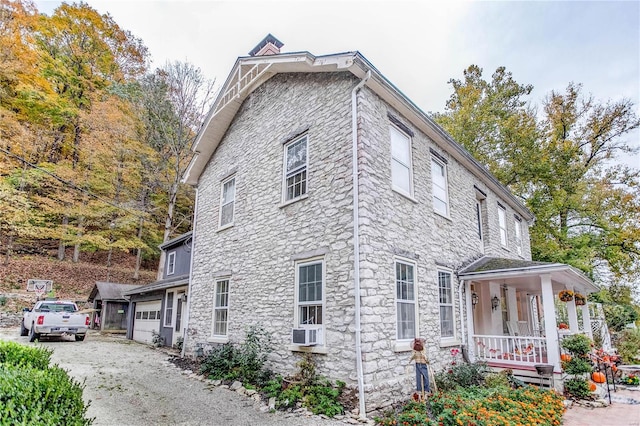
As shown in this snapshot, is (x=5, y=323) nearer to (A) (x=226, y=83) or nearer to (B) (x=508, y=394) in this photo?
(A) (x=226, y=83)

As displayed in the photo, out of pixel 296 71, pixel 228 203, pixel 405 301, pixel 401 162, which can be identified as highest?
pixel 296 71

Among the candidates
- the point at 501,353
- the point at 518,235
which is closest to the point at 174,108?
the point at 518,235

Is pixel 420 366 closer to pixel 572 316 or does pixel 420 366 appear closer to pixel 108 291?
pixel 572 316

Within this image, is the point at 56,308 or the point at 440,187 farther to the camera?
the point at 56,308

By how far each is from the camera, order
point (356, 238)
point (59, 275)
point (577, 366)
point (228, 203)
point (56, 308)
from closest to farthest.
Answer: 1. point (356, 238)
2. point (577, 366)
3. point (228, 203)
4. point (56, 308)
5. point (59, 275)

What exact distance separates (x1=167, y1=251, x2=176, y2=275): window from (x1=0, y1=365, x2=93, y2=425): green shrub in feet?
43.4

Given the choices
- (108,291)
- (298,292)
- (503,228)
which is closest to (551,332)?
(298,292)

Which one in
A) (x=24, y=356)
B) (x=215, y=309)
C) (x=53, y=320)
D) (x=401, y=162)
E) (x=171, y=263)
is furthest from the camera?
(x=171, y=263)

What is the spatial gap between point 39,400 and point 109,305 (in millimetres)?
19886

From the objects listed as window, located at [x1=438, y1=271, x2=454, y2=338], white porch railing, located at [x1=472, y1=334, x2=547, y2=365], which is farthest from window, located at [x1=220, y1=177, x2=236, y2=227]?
white porch railing, located at [x1=472, y1=334, x2=547, y2=365]

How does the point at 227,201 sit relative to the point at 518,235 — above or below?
above

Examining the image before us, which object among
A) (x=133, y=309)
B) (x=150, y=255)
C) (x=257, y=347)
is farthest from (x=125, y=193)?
(x=257, y=347)

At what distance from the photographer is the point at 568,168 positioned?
20297 millimetres

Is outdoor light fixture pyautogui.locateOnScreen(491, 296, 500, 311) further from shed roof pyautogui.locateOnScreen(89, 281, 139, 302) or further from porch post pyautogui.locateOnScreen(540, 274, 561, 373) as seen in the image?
shed roof pyautogui.locateOnScreen(89, 281, 139, 302)
